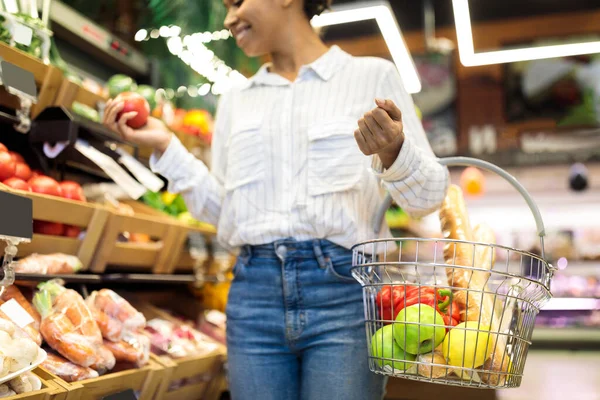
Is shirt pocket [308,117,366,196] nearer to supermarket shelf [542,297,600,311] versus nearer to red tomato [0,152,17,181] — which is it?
red tomato [0,152,17,181]

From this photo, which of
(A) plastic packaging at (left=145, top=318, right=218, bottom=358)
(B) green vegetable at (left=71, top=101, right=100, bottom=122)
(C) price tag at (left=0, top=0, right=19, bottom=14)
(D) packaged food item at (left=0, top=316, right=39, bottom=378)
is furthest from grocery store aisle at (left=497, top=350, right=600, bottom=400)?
(C) price tag at (left=0, top=0, right=19, bottom=14)

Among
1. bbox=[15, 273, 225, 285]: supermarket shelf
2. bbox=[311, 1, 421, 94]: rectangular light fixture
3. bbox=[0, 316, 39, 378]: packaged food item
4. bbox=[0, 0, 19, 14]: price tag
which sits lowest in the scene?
bbox=[0, 316, 39, 378]: packaged food item

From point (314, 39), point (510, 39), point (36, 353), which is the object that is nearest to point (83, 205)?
point (36, 353)

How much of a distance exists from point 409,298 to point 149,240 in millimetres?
1632

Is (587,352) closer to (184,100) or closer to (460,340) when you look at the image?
(184,100)

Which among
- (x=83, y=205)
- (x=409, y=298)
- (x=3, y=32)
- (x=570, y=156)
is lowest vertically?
(x=409, y=298)

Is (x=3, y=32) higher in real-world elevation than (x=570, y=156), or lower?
lower

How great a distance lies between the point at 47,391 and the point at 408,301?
2.59 ft

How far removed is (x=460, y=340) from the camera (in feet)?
3.90

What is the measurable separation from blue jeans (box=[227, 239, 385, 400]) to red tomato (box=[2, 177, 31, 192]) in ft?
2.26

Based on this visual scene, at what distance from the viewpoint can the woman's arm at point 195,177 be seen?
178 centimetres

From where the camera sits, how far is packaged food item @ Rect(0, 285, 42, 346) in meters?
1.53

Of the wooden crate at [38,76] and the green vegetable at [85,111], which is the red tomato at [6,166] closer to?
the wooden crate at [38,76]

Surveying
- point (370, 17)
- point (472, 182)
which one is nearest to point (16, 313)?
point (370, 17)
